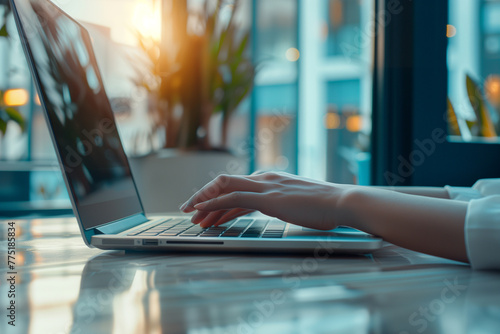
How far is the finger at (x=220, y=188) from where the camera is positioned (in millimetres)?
595

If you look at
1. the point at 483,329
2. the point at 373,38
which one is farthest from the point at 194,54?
the point at 483,329

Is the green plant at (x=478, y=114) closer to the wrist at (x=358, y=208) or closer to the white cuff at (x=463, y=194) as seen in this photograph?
the white cuff at (x=463, y=194)

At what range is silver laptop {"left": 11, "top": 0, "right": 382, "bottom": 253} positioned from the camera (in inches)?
20.2

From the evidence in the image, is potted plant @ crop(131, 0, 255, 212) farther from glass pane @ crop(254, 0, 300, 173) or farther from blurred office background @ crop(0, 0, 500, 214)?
glass pane @ crop(254, 0, 300, 173)

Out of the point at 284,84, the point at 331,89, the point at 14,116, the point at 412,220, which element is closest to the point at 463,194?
the point at 412,220

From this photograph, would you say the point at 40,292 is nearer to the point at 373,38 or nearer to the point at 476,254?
the point at 476,254

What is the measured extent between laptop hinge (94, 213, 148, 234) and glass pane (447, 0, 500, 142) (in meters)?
1.15

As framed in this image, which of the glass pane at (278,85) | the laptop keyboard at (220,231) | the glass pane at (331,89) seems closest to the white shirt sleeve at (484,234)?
the laptop keyboard at (220,231)

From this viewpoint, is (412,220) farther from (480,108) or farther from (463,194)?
(480,108)

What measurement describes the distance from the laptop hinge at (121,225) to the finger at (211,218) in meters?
0.13

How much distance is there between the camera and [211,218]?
2.10 feet

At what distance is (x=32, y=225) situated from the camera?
2.74 ft

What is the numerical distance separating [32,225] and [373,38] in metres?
1.38

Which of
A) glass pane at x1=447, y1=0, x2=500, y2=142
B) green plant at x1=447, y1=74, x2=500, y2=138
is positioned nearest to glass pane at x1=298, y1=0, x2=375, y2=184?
glass pane at x1=447, y1=0, x2=500, y2=142
